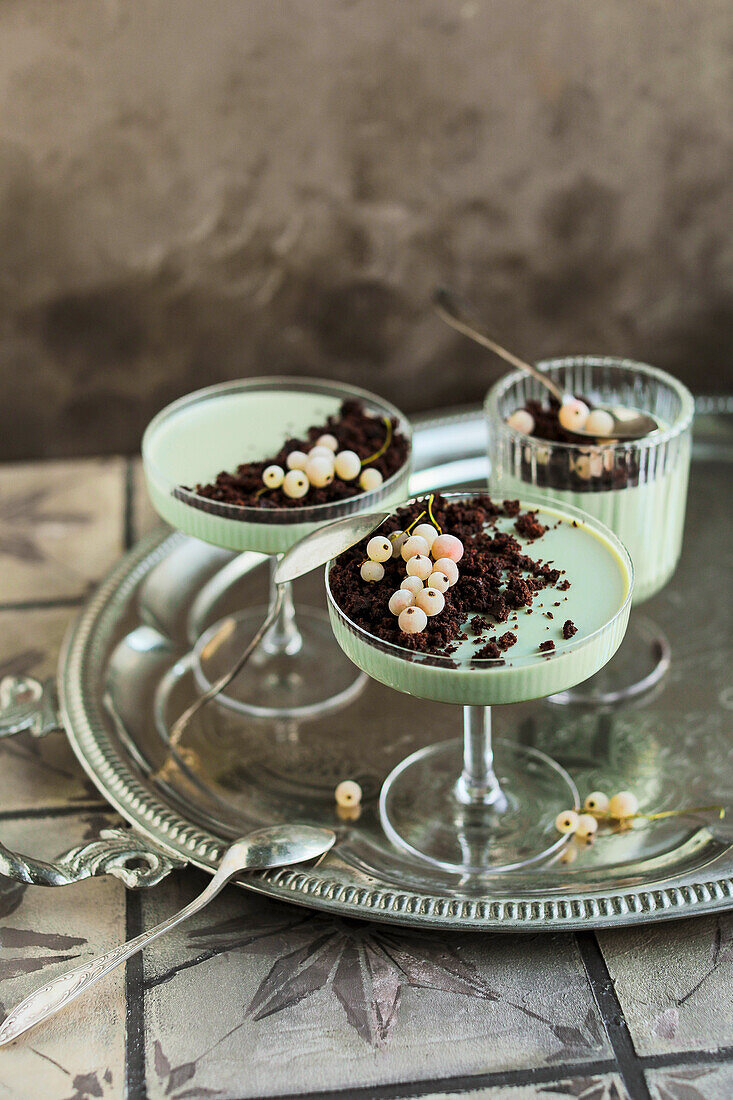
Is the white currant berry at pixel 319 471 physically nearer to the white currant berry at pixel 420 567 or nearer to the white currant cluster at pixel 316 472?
the white currant cluster at pixel 316 472

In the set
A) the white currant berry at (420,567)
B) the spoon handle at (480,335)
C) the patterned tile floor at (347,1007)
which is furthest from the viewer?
the spoon handle at (480,335)

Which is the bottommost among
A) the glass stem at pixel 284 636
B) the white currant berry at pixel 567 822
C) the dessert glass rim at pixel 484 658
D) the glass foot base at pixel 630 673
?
the glass stem at pixel 284 636

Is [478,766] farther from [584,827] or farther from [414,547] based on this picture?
[414,547]

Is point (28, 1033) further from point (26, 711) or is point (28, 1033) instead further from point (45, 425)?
point (45, 425)

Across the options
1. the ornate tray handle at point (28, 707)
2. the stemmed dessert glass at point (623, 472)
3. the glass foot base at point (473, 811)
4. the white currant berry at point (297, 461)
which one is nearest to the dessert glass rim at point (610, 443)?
the stemmed dessert glass at point (623, 472)

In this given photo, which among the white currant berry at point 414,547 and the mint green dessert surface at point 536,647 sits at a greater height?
the white currant berry at point 414,547

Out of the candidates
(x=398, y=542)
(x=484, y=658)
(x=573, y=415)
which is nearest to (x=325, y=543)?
(x=398, y=542)

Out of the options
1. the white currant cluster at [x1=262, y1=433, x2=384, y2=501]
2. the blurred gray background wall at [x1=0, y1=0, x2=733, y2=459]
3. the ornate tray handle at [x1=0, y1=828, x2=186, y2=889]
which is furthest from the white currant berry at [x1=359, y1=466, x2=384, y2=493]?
the blurred gray background wall at [x1=0, y1=0, x2=733, y2=459]

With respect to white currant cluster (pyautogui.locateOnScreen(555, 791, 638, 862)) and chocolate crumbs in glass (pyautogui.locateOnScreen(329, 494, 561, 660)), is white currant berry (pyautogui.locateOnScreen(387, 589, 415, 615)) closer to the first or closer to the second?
chocolate crumbs in glass (pyautogui.locateOnScreen(329, 494, 561, 660))
